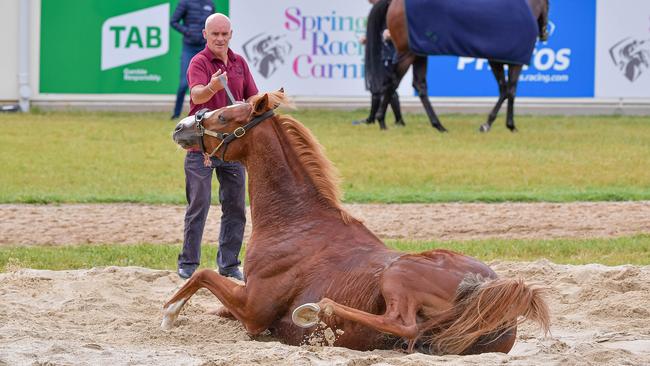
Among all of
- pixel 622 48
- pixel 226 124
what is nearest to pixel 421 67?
pixel 622 48

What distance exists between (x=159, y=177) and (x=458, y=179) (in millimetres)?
3636

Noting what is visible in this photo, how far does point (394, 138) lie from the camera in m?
18.0

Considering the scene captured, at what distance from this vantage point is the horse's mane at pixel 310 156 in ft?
22.3

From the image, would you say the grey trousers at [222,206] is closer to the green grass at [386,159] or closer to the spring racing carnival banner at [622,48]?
the green grass at [386,159]

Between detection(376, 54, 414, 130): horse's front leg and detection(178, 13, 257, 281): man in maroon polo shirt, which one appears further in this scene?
detection(376, 54, 414, 130): horse's front leg

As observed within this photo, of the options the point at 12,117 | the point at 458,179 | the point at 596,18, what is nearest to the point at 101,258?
the point at 458,179

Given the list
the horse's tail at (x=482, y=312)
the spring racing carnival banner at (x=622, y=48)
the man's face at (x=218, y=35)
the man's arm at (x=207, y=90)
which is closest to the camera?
the horse's tail at (x=482, y=312)

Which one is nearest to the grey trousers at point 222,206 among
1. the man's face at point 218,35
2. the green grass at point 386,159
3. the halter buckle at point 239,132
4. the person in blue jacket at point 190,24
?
the man's face at point 218,35

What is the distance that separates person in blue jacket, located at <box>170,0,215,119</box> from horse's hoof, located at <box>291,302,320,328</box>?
12991mm

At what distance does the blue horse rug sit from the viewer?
18562mm

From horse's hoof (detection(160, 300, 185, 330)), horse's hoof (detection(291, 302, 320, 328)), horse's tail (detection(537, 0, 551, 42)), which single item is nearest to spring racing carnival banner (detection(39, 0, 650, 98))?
horse's tail (detection(537, 0, 551, 42))

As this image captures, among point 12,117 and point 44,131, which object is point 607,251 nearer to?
point 44,131

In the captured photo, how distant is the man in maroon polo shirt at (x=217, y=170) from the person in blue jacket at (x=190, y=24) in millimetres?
10316

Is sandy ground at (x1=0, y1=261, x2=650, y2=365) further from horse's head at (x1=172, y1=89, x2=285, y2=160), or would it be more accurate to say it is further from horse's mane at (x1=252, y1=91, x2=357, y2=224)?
horse's head at (x1=172, y1=89, x2=285, y2=160)
